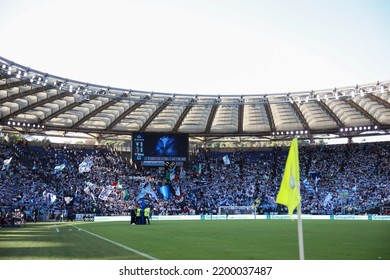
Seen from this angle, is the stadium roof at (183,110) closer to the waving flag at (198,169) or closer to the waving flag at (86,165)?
the waving flag at (86,165)

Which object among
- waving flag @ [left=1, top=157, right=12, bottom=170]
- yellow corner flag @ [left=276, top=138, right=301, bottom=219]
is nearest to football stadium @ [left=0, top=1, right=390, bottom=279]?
waving flag @ [left=1, top=157, right=12, bottom=170]

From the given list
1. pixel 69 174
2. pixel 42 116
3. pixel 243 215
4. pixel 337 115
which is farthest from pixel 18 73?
pixel 337 115

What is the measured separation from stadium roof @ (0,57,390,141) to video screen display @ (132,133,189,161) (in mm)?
1614

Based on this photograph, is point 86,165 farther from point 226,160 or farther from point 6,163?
point 226,160

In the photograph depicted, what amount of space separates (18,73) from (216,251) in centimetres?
3244

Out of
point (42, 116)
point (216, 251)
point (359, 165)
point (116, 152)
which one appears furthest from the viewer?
point (116, 152)

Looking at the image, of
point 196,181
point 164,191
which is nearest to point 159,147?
point 164,191

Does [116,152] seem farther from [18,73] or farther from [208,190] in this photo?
[18,73]

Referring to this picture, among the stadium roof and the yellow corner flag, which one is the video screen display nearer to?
the stadium roof

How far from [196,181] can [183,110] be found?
1313 centimetres

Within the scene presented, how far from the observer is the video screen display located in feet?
208

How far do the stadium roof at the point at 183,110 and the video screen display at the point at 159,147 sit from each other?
1614mm

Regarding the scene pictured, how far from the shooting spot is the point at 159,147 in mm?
63969
